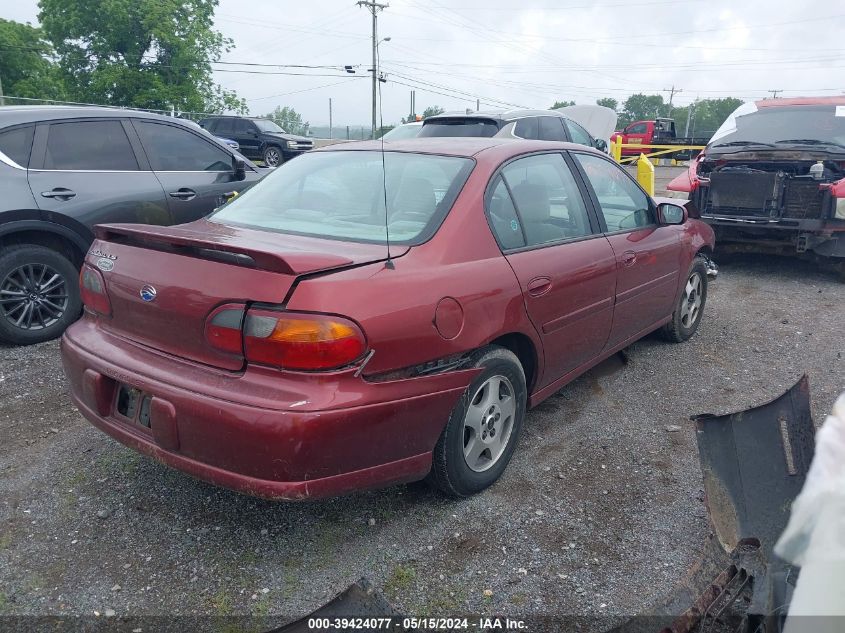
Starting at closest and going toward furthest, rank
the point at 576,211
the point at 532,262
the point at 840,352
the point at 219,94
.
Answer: the point at 532,262
the point at 576,211
the point at 840,352
the point at 219,94

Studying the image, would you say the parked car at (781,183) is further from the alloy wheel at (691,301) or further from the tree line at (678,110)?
the tree line at (678,110)

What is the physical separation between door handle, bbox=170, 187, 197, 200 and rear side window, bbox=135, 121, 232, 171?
234 millimetres

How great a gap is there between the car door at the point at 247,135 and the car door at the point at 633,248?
20.1 meters

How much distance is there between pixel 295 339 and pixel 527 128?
28.0 feet

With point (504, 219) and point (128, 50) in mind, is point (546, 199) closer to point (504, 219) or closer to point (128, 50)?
point (504, 219)

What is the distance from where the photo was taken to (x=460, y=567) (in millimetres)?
2604

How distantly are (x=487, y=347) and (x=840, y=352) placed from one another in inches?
143

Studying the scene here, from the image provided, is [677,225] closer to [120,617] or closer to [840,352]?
[840,352]

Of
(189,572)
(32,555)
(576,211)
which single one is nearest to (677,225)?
(576,211)

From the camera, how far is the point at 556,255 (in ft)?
11.1

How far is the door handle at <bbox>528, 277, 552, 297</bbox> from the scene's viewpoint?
3146mm

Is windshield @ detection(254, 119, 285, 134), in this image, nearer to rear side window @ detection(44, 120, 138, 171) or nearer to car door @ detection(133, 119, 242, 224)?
car door @ detection(133, 119, 242, 224)

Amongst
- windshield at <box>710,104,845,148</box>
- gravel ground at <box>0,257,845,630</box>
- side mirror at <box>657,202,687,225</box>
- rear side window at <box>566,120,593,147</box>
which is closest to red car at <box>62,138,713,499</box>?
gravel ground at <box>0,257,845,630</box>

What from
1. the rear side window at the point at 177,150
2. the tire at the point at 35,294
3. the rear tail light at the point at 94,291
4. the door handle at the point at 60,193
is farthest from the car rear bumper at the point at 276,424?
the rear side window at the point at 177,150
